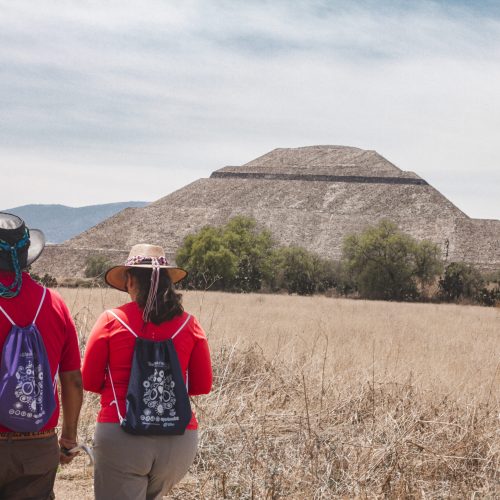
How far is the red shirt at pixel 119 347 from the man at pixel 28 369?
0.08 m

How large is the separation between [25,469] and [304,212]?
288 feet

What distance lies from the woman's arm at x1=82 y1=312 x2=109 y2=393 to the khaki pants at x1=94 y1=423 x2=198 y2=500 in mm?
213

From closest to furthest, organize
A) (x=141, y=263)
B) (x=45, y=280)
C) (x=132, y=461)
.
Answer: (x=132, y=461) < (x=141, y=263) < (x=45, y=280)

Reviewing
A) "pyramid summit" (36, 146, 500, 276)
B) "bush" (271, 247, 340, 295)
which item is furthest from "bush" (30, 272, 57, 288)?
"pyramid summit" (36, 146, 500, 276)

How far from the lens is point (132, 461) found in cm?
310

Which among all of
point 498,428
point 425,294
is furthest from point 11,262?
point 425,294

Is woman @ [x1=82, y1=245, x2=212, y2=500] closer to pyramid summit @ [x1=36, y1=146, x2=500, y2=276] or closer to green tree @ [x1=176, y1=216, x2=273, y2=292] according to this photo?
green tree @ [x1=176, y1=216, x2=273, y2=292]

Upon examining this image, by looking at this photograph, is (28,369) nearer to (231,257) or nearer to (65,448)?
(65,448)

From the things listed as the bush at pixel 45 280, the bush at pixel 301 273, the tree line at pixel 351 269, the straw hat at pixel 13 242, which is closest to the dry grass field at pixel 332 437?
the straw hat at pixel 13 242

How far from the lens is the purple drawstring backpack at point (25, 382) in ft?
9.23

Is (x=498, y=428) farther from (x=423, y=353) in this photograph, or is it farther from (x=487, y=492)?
(x=423, y=353)

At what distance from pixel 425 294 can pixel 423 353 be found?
38.1m

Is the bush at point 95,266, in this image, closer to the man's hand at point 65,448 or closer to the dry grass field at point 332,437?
the dry grass field at point 332,437

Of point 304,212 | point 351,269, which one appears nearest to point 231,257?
point 351,269
